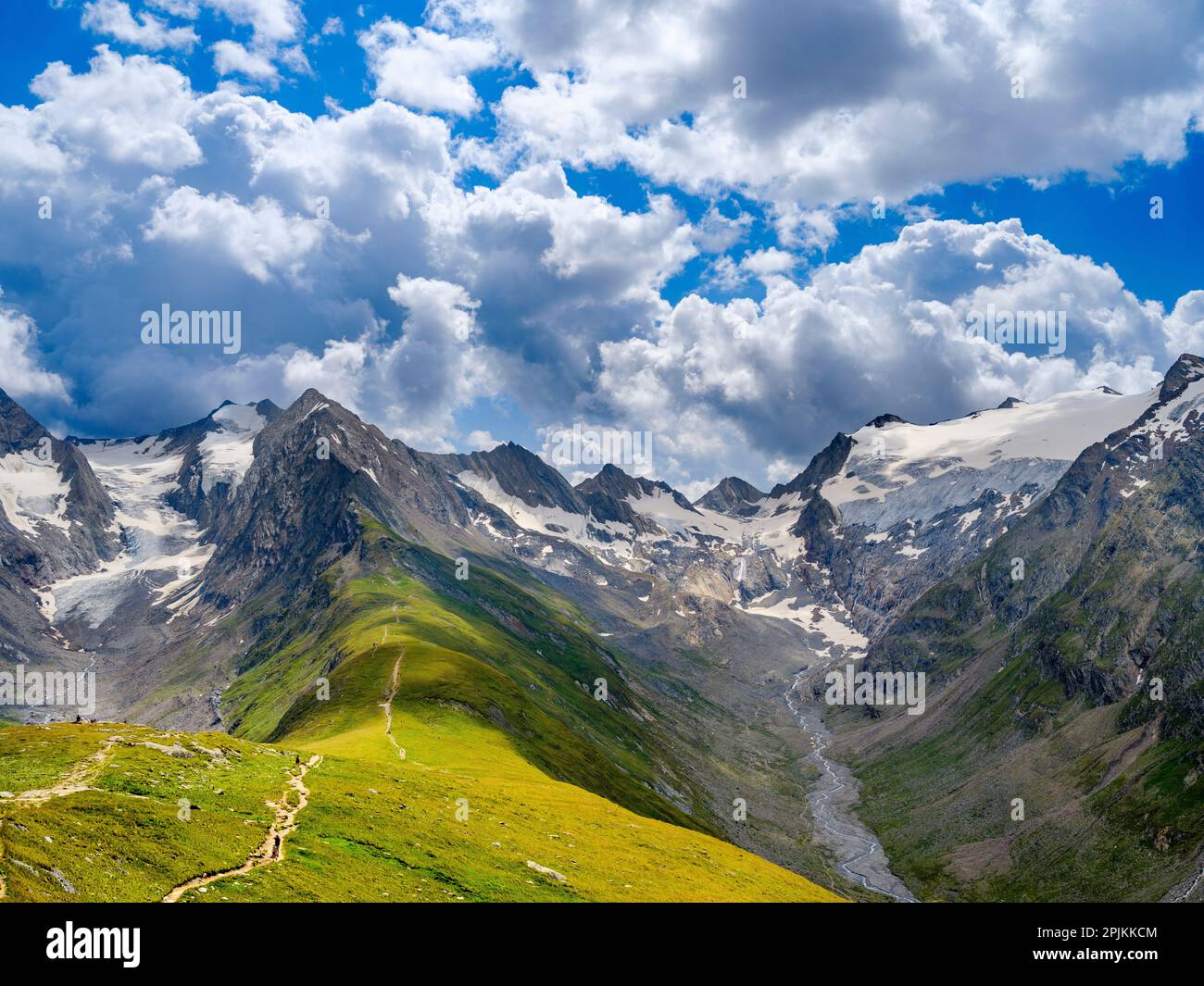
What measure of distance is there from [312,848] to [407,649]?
151309 mm

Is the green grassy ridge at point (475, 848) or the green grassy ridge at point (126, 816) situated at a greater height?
the green grassy ridge at point (126, 816)

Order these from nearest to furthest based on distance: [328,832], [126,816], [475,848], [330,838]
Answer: [126,816]
[330,838]
[328,832]
[475,848]

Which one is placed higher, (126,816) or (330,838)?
(126,816)

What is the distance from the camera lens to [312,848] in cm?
4422

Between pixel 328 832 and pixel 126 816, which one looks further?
pixel 328 832

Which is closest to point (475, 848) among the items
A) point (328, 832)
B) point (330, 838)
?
point (328, 832)

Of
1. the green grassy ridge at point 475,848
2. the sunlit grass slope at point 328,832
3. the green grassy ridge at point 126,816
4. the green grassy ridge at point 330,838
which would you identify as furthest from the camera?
the green grassy ridge at point 475,848

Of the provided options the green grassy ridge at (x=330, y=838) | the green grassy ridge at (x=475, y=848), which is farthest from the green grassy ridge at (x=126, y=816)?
the green grassy ridge at (x=475, y=848)

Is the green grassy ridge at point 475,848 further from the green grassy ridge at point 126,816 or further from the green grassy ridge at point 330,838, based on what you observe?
the green grassy ridge at point 126,816

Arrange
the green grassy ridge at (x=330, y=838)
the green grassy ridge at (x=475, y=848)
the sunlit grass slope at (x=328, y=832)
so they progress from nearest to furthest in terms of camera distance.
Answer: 1. the green grassy ridge at (x=330, y=838)
2. the sunlit grass slope at (x=328, y=832)
3. the green grassy ridge at (x=475, y=848)

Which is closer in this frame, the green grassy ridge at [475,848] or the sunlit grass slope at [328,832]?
the sunlit grass slope at [328,832]

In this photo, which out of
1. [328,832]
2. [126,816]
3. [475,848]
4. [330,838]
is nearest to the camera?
[126,816]

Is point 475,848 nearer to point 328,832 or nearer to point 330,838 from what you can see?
point 328,832

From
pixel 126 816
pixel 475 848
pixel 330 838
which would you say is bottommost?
pixel 475 848
